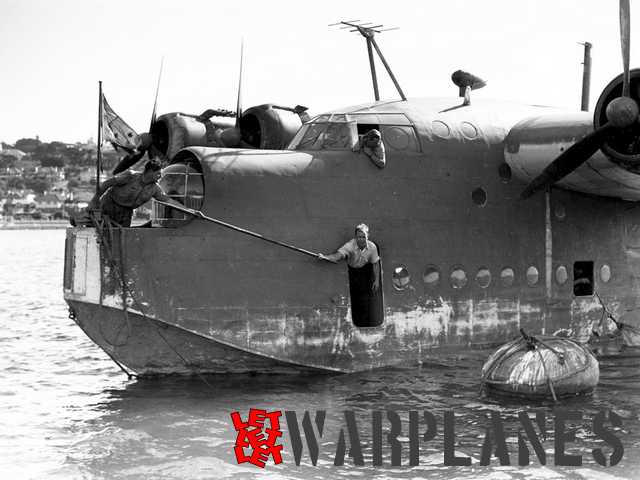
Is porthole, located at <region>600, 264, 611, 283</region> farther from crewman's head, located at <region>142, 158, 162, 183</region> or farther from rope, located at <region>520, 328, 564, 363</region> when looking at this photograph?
crewman's head, located at <region>142, 158, 162, 183</region>

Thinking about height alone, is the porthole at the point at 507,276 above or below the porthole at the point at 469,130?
below

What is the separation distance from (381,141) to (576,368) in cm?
434

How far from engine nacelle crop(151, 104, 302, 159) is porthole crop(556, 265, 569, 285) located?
5017 millimetres

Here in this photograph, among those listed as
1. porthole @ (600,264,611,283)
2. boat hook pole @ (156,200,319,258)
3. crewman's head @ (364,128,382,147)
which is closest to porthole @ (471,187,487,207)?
crewman's head @ (364,128,382,147)

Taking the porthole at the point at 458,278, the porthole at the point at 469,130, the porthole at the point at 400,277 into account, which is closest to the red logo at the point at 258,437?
the porthole at the point at 400,277

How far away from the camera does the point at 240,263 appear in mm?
12250

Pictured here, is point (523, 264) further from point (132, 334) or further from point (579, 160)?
point (132, 334)

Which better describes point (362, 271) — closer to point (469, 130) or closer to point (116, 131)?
point (469, 130)

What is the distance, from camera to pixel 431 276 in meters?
13.6

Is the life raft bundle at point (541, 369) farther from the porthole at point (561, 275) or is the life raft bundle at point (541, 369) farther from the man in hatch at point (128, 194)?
the man in hatch at point (128, 194)

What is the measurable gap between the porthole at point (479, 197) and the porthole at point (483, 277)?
1.04m

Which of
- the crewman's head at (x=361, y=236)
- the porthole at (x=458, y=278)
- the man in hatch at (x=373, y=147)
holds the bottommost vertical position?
the porthole at (x=458, y=278)

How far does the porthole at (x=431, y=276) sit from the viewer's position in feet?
44.3

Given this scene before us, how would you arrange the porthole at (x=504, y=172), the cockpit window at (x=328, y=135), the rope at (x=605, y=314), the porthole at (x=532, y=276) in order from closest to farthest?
the cockpit window at (x=328, y=135), the porthole at (x=504, y=172), the porthole at (x=532, y=276), the rope at (x=605, y=314)
